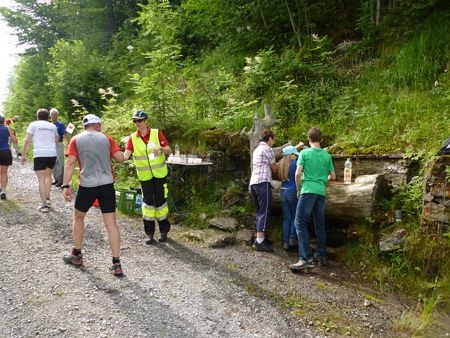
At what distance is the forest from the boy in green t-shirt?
2.61 ft

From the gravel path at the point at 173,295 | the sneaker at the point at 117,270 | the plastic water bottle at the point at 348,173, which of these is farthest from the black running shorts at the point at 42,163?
the plastic water bottle at the point at 348,173

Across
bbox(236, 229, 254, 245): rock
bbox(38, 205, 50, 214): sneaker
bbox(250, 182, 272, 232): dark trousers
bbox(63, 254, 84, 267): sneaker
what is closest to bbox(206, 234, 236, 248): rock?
bbox(236, 229, 254, 245): rock

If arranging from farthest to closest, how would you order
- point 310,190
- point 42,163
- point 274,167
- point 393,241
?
1. point 42,163
2. point 274,167
3. point 310,190
4. point 393,241

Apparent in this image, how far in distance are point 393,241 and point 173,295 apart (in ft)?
10.3

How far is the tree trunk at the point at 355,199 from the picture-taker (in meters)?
5.53

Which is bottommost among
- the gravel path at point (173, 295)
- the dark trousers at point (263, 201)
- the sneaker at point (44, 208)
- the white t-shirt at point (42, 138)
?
the gravel path at point (173, 295)

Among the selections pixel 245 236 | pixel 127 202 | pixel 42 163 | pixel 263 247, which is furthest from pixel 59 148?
pixel 263 247

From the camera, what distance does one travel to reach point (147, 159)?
238 inches

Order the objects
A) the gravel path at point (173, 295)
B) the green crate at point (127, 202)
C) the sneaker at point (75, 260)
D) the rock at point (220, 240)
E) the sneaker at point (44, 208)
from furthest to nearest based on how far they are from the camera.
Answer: the green crate at point (127, 202) → the sneaker at point (44, 208) → the rock at point (220, 240) → the sneaker at point (75, 260) → the gravel path at point (173, 295)

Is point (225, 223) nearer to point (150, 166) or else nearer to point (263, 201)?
point (263, 201)

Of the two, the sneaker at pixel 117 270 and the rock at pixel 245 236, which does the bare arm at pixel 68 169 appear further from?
the rock at pixel 245 236

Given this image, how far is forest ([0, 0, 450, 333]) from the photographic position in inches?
216

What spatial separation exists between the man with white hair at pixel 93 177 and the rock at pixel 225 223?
247 cm

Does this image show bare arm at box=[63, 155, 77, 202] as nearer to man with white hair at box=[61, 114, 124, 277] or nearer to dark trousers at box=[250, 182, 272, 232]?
man with white hair at box=[61, 114, 124, 277]
